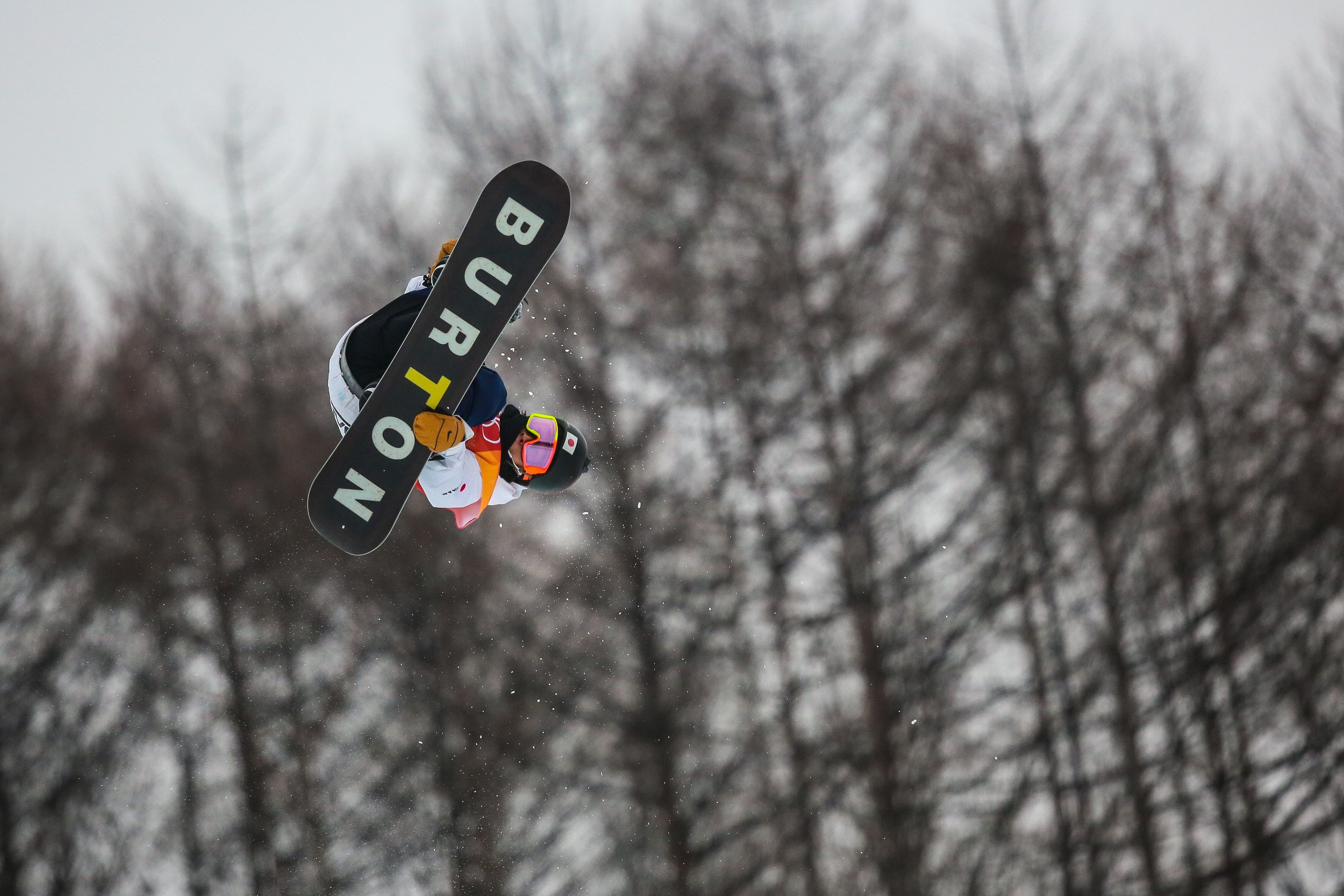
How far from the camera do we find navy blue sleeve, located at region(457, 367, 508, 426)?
15.6 ft

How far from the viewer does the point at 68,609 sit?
11367 mm

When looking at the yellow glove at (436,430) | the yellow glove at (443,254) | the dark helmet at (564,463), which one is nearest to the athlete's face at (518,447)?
the dark helmet at (564,463)

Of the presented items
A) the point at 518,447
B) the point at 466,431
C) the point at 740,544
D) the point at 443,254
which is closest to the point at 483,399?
the point at 466,431

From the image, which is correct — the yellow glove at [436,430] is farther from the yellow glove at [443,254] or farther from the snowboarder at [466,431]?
the yellow glove at [443,254]

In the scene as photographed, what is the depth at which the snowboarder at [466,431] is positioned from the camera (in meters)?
4.60

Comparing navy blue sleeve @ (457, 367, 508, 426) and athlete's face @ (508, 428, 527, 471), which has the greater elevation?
navy blue sleeve @ (457, 367, 508, 426)

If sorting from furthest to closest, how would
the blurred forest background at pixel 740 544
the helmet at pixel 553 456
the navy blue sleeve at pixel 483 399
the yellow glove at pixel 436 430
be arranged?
1. the blurred forest background at pixel 740 544
2. the helmet at pixel 553 456
3. the navy blue sleeve at pixel 483 399
4. the yellow glove at pixel 436 430

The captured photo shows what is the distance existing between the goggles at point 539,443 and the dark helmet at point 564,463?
0.6 inches

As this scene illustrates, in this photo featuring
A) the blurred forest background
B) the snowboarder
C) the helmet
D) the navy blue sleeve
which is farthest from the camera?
the blurred forest background

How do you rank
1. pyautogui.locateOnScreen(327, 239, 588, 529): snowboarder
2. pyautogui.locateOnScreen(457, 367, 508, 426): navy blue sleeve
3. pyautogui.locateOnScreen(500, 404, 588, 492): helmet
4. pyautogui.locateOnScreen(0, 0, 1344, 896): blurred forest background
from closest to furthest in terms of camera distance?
pyautogui.locateOnScreen(327, 239, 588, 529): snowboarder
pyautogui.locateOnScreen(457, 367, 508, 426): navy blue sleeve
pyautogui.locateOnScreen(500, 404, 588, 492): helmet
pyautogui.locateOnScreen(0, 0, 1344, 896): blurred forest background

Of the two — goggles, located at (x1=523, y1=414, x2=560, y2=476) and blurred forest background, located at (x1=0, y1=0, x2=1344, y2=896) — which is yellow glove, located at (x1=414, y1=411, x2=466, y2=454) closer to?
goggles, located at (x1=523, y1=414, x2=560, y2=476)

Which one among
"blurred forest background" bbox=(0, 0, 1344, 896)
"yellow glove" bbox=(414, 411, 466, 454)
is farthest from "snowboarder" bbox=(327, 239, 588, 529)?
"blurred forest background" bbox=(0, 0, 1344, 896)

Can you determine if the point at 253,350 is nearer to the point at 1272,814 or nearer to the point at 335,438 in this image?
the point at 335,438

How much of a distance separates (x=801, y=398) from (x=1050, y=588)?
2.76 metres
